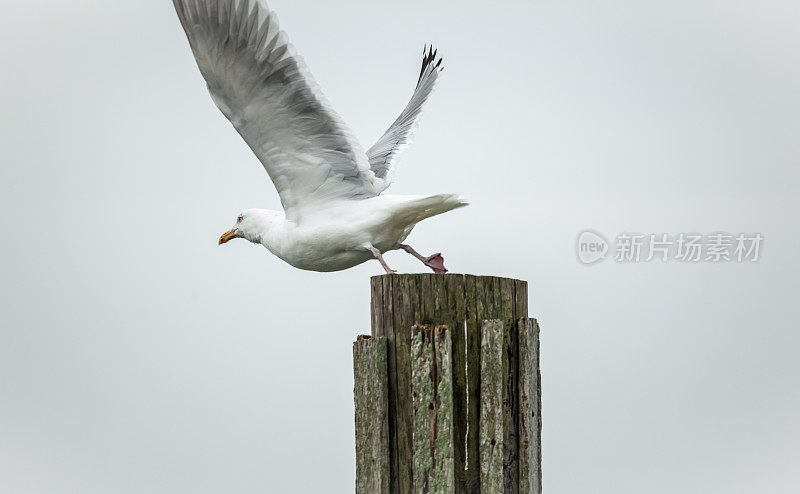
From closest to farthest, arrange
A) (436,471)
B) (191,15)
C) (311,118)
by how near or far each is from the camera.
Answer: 1. (436,471)
2. (191,15)
3. (311,118)

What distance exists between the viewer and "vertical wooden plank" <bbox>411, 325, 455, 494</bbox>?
4965 millimetres

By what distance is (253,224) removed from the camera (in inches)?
326

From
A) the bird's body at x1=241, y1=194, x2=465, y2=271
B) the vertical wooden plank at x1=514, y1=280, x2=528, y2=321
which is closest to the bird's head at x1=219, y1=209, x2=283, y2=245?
the bird's body at x1=241, y1=194, x2=465, y2=271

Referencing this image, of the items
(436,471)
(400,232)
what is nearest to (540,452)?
(436,471)

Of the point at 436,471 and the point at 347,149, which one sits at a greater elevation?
the point at 347,149

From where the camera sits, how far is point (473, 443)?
5148mm

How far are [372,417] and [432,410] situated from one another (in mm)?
421

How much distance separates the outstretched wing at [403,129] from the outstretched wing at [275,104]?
0.54m

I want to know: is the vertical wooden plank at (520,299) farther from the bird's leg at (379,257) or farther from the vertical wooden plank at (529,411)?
the bird's leg at (379,257)

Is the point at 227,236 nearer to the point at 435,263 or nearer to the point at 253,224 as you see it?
the point at 253,224

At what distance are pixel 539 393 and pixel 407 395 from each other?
0.85 meters

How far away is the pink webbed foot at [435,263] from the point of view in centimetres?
774

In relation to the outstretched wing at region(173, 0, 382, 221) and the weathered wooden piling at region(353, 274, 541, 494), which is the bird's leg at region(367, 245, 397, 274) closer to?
the outstretched wing at region(173, 0, 382, 221)

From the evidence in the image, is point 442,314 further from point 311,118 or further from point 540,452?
point 311,118
